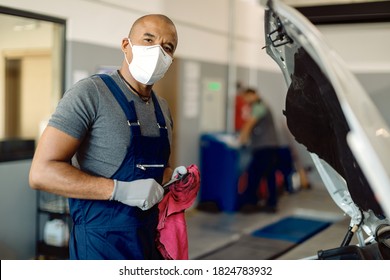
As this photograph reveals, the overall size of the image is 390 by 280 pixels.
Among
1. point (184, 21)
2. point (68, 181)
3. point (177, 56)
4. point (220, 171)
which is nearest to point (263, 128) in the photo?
point (220, 171)

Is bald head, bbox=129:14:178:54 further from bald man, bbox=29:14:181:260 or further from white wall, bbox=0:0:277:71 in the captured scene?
white wall, bbox=0:0:277:71

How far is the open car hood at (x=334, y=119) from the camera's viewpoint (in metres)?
1.16

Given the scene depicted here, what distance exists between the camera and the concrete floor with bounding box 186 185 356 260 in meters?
3.73

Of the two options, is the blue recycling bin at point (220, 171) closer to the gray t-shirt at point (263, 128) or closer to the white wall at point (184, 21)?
the gray t-shirt at point (263, 128)

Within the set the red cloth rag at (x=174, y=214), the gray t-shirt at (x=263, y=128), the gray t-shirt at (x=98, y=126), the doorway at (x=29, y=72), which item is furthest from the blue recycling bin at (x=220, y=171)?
the gray t-shirt at (x=98, y=126)

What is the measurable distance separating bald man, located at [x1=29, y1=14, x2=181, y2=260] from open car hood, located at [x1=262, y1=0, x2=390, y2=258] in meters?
0.46

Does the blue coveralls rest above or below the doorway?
below

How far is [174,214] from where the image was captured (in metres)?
1.88

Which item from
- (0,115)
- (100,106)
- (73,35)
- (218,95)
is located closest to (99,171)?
(100,106)

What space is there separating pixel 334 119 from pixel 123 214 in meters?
0.79

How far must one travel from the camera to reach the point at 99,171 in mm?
1632

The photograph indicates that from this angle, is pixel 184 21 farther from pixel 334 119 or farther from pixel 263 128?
pixel 334 119

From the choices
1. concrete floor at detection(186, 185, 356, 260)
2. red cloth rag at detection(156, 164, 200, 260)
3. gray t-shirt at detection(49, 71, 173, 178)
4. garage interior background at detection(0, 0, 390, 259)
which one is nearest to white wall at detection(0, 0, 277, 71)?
garage interior background at detection(0, 0, 390, 259)

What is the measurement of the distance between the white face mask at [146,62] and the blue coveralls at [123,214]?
11 centimetres
